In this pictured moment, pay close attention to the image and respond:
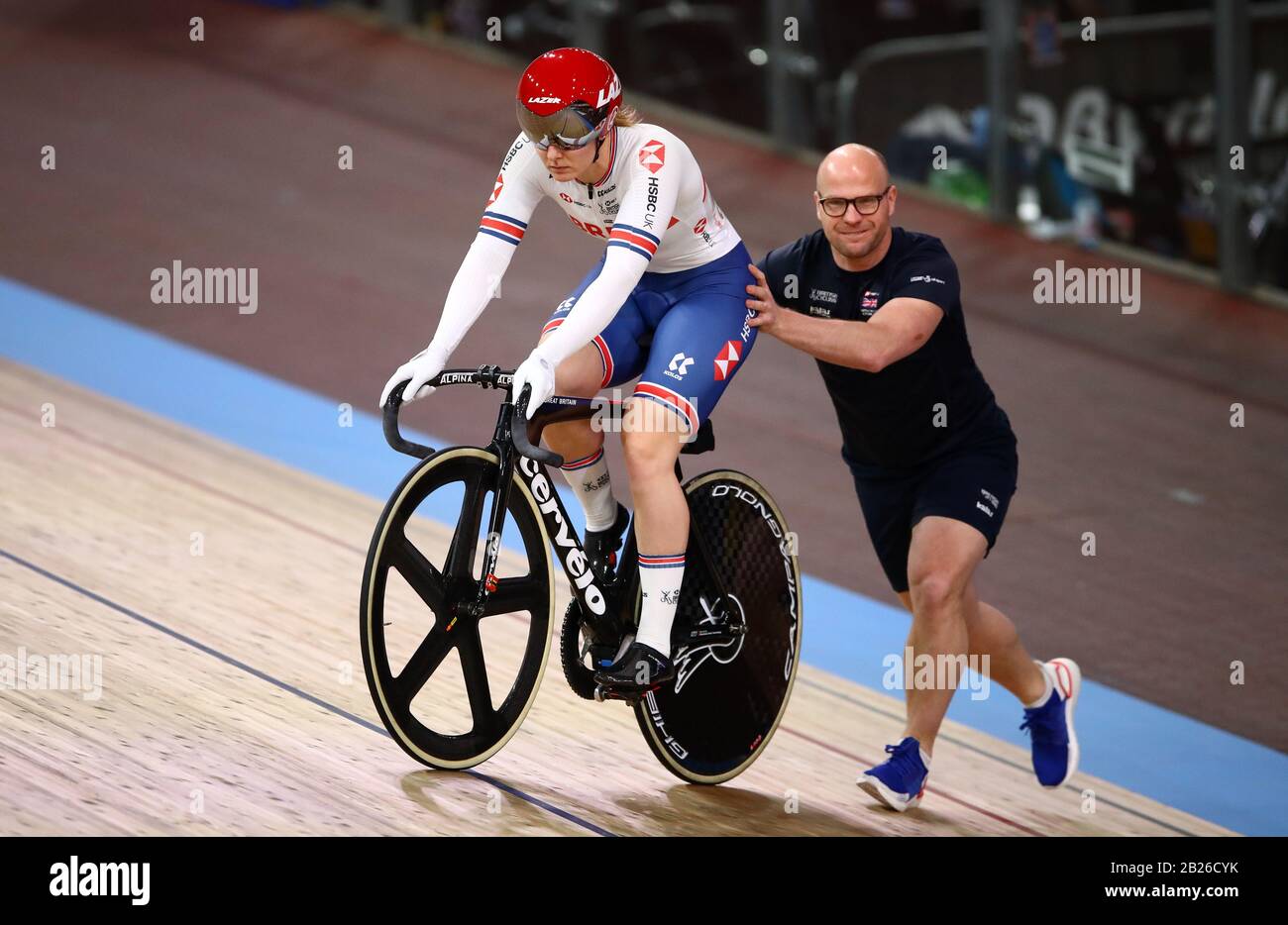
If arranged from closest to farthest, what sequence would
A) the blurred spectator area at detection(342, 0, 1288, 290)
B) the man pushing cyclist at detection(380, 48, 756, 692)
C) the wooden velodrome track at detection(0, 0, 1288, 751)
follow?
the man pushing cyclist at detection(380, 48, 756, 692), the wooden velodrome track at detection(0, 0, 1288, 751), the blurred spectator area at detection(342, 0, 1288, 290)

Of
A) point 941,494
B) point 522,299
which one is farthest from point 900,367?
point 522,299

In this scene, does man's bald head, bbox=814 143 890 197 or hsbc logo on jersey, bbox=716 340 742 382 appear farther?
man's bald head, bbox=814 143 890 197

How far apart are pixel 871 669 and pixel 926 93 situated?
18.6 feet

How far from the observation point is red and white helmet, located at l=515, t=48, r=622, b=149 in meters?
3.24

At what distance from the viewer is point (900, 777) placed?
150 inches

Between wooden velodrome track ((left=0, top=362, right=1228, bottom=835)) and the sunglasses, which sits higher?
the sunglasses

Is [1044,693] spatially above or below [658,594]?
below

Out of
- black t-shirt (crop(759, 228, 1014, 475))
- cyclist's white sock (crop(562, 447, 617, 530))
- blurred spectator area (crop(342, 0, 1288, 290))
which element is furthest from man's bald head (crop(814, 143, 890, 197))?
blurred spectator area (crop(342, 0, 1288, 290))

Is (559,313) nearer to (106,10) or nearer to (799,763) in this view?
(799,763)

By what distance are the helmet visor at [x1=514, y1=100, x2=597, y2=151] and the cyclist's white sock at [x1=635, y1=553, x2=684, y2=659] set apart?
33.6 inches

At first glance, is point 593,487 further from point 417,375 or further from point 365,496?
point 365,496

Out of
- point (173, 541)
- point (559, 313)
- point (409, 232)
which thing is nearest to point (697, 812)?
point (559, 313)

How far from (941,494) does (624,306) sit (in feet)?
2.83

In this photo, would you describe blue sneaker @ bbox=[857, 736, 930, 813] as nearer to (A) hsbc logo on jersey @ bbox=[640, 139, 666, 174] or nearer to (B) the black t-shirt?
(B) the black t-shirt
